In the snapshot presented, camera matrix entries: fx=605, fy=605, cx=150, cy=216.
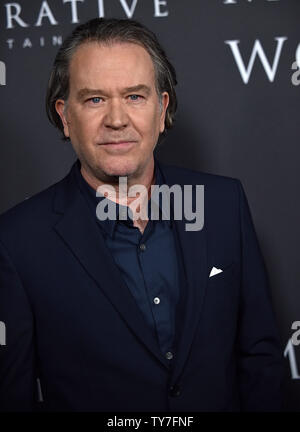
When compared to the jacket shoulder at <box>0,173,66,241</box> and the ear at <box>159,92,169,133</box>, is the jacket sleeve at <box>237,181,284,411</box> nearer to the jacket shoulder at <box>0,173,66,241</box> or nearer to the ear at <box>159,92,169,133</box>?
A: the ear at <box>159,92,169,133</box>

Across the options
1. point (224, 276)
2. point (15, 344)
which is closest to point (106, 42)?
point (224, 276)

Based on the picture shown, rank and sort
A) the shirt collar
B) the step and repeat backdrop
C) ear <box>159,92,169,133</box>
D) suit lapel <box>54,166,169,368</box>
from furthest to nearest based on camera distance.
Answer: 1. the step and repeat backdrop
2. ear <box>159,92,169,133</box>
3. the shirt collar
4. suit lapel <box>54,166,169,368</box>

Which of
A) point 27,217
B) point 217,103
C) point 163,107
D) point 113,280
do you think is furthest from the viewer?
point 217,103

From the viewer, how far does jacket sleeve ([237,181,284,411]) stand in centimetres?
179

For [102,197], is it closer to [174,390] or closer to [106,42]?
[106,42]

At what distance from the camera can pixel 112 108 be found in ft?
5.43

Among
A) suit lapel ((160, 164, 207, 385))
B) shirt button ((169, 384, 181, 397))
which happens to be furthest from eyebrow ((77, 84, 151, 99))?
shirt button ((169, 384, 181, 397))

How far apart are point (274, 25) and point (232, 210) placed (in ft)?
2.50

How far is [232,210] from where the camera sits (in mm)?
1839

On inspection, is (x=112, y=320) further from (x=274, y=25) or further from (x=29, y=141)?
(x=274, y=25)

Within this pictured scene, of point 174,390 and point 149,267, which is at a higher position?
point 149,267

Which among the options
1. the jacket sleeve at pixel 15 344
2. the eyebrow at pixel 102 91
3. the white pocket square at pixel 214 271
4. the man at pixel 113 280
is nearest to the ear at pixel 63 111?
the man at pixel 113 280

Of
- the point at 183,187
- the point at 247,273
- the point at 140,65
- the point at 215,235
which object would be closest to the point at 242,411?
the point at 247,273

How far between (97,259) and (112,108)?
0.41 metres
